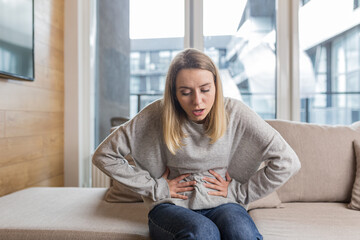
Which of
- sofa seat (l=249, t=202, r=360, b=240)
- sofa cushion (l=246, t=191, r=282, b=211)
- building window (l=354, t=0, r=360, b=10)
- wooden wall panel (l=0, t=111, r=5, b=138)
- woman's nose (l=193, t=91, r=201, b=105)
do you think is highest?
building window (l=354, t=0, r=360, b=10)

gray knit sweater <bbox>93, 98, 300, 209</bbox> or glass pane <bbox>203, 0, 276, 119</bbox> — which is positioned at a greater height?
glass pane <bbox>203, 0, 276, 119</bbox>

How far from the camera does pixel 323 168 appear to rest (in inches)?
69.6

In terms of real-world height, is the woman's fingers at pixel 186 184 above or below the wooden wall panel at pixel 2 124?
below

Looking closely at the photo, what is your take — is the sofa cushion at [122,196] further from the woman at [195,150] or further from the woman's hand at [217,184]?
the woman's hand at [217,184]

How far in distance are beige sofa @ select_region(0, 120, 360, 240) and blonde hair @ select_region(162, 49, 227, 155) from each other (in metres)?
0.39

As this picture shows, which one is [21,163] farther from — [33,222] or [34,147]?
[33,222]

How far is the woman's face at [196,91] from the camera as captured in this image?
132 centimetres

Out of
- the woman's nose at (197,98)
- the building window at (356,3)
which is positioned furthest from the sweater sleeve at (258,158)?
the building window at (356,3)

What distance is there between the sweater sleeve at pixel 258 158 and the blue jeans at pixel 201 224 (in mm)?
99

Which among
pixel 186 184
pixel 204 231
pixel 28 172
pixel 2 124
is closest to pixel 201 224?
pixel 204 231

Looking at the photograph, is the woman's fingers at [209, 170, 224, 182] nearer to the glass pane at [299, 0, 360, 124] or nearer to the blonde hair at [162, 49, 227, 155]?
the blonde hair at [162, 49, 227, 155]

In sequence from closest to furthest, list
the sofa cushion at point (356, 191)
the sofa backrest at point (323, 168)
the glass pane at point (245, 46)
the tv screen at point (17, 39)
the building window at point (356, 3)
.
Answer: the sofa cushion at point (356, 191)
the sofa backrest at point (323, 168)
the tv screen at point (17, 39)
the building window at point (356, 3)
the glass pane at point (245, 46)

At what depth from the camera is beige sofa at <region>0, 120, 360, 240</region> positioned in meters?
1.37

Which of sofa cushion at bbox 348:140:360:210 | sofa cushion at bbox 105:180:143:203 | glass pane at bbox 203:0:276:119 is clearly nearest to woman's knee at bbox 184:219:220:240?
sofa cushion at bbox 105:180:143:203
